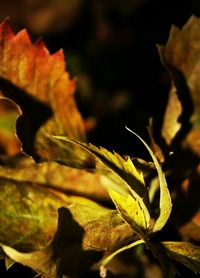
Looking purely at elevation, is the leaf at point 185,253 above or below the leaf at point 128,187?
→ below

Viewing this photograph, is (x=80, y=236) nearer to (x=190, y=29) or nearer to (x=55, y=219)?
(x=55, y=219)

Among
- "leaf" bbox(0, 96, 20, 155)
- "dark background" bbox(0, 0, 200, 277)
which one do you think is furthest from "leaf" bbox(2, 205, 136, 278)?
"leaf" bbox(0, 96, 20, 155)

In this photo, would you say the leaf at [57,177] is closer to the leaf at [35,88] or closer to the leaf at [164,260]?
the leaf at [35,88]

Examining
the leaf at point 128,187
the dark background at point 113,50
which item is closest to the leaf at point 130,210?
the leaf at point 128,187

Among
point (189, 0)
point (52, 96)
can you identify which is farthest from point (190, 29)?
point (189, 0)

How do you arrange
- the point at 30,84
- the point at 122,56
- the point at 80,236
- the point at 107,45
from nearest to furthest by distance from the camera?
the point at 80,236 < the point at 30,84 < the point at 122,56 < the point at 107,45

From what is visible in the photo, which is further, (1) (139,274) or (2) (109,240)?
(1) (139,274)

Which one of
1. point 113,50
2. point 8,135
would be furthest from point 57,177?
point 113,50

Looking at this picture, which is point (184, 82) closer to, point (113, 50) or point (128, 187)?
point (128, 187)
